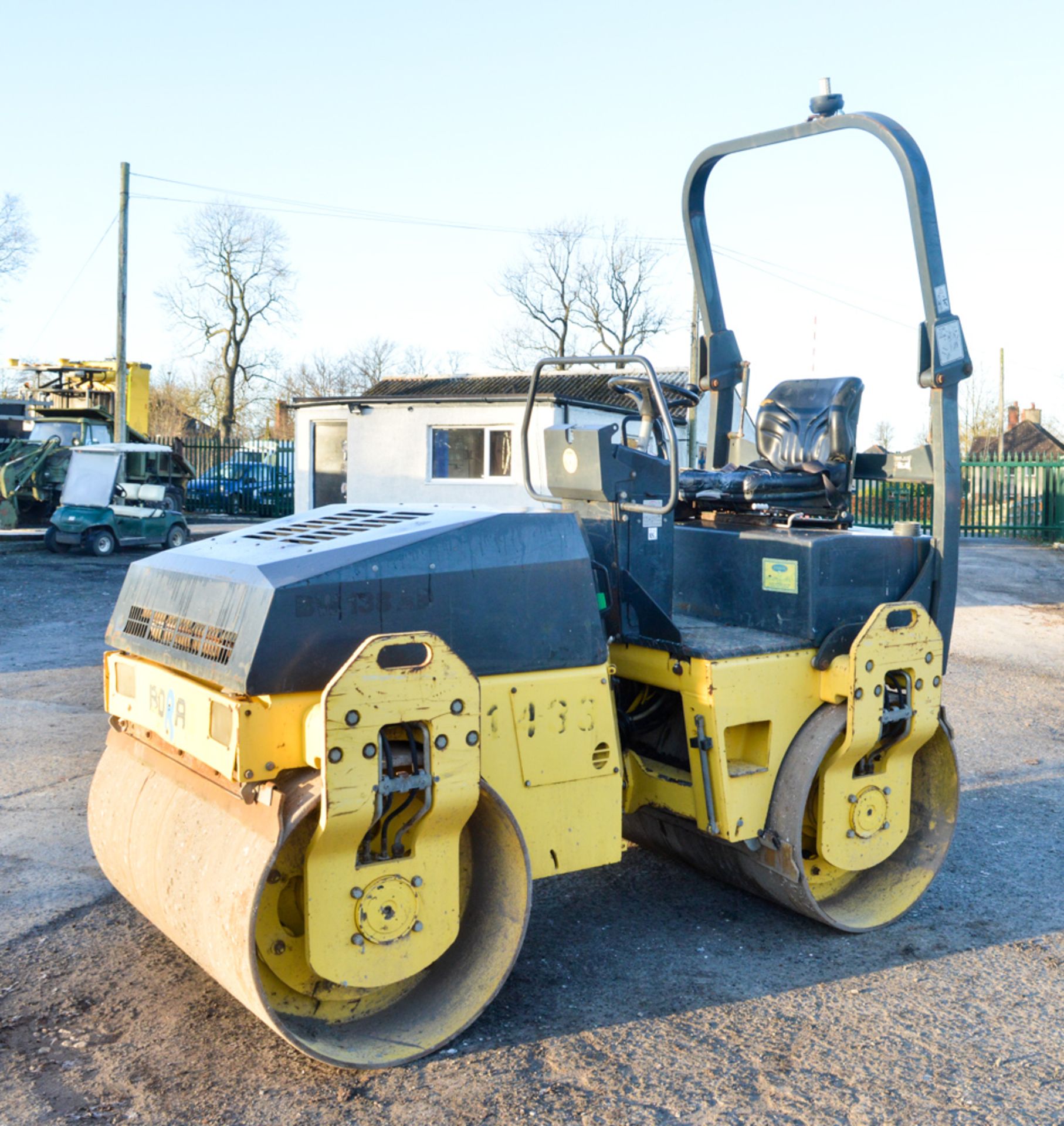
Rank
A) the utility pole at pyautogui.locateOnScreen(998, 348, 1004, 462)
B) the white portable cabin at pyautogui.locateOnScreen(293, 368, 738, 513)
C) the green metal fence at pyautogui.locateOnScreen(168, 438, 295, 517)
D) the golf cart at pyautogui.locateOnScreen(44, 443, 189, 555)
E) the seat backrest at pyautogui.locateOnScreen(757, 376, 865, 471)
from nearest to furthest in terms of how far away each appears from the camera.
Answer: the seat backrest at pyautogui.locateOnScreen(757, 376, 865, 471)
the golf cart at pyautogui.locateOnScreen(44, 443, 189, 555)
the white portable cabin at pyautogui.locateOnScreen(293, 368, 738, 513)
the green metal fence at pyautogui.locateOnScreen(168, 438, 295, 517)
the utility pole at pyautogui.locateOnScreen(998, 348, 1004, 462)

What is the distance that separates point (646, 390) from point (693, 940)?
2062 mm

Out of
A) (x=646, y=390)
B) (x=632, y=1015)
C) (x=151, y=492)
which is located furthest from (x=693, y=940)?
(x=151, y=492)

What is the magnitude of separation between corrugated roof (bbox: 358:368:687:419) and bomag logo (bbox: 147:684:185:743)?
1806cm

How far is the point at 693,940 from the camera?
4246 mm

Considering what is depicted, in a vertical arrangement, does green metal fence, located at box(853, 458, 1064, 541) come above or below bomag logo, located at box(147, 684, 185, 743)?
above

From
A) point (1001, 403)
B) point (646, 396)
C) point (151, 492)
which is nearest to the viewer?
point (646, 396)

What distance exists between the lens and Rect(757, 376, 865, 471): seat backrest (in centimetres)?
532

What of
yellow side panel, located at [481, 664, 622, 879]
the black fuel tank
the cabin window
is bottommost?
yellow side panel, located at [481, 664, 622, 879]

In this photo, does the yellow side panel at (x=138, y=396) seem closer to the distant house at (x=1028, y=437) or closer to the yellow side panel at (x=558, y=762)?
the yellow side panel at (x=558, y=762)

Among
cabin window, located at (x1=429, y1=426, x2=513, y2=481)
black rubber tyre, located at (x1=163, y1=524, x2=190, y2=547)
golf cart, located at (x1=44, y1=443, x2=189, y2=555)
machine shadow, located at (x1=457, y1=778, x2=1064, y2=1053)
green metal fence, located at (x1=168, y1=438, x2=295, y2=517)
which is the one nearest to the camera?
machine shadow, located at (x1=457, y1=778, x2=1064, y2=1053)

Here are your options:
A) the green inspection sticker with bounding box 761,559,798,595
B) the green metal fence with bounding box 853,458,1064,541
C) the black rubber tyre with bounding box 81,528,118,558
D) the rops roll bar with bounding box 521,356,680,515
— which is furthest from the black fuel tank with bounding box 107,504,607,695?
the green metal fence with bounding box 853,458,1064,541

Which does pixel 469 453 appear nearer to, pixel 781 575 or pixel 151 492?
pixel 151 492

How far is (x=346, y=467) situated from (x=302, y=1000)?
69.0 ft

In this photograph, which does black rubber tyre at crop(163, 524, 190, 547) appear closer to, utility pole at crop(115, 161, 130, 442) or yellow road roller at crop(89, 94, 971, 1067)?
utility pole at crop(115, 161, 130, 442)
